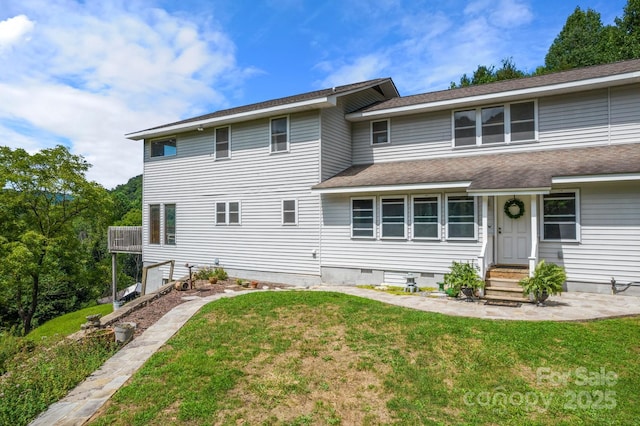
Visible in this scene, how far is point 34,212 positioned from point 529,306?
23611 mm

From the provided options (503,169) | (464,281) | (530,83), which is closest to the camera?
(464,281)

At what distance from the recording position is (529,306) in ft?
28.2

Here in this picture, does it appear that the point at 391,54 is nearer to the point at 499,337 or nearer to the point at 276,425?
the point at 499,337

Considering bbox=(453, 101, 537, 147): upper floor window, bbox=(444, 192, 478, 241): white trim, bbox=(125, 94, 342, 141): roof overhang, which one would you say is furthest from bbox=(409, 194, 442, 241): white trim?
bbox=(125, 94, 342, 141): roof overhang

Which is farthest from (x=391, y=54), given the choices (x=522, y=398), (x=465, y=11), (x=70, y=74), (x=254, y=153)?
(x=522, y=398)

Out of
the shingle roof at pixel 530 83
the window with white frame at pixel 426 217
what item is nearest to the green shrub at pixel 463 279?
the window with white frame at pixel 426 217

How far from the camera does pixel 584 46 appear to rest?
1202 inches

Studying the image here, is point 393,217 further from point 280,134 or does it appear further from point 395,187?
point 280,134

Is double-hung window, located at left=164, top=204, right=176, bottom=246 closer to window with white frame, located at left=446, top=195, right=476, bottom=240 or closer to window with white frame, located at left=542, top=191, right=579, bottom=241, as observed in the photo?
window with white frame, located at left=446, top=195, right=476, bottom=240

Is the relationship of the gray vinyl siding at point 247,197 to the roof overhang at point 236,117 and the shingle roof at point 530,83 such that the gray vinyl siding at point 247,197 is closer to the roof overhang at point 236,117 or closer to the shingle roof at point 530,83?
the roof overhang at point 236,117

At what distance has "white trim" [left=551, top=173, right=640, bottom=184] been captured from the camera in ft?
28.2

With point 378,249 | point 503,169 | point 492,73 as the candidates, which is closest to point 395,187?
point 378,249

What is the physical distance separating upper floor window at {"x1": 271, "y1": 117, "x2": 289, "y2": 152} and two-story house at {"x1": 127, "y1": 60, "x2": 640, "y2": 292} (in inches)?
1.7

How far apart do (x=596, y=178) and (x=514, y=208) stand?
2295 mm
